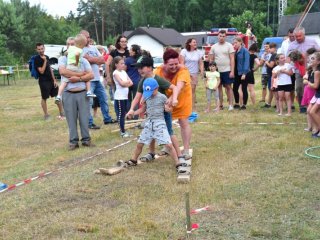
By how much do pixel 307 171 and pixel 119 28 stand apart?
296ft

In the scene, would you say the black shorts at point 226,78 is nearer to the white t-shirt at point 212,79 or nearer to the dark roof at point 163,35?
the white t-shirt at point 212,79

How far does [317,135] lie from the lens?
7652mm

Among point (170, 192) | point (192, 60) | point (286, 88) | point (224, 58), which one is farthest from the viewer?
point (224, 58)

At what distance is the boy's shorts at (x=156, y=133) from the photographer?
594 cm

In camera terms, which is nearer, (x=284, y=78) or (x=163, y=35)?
(x=284, y=78)

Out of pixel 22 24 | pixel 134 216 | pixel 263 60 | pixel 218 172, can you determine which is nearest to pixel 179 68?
pixel 218 172

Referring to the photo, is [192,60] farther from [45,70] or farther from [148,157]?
[148,157]

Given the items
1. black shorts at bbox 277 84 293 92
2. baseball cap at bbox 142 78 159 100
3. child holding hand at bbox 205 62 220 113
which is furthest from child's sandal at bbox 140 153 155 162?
child holding hand at bbox 205 62 220 113

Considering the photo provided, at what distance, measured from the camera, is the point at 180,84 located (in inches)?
238

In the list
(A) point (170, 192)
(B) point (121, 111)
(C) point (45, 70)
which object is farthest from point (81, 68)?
(C) point (45, 70)

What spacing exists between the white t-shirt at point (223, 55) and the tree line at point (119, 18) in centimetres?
2825

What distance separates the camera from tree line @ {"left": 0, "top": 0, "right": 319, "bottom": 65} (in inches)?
1638

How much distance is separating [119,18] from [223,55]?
276ft

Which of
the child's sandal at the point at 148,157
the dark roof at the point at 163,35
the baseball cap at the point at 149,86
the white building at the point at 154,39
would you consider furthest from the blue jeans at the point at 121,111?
the white building at the point at 154,39
